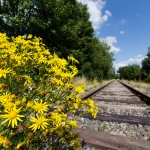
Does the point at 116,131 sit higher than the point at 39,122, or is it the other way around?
the point at 39,122

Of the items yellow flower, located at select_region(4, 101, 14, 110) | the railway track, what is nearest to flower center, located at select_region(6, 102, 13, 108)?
yellow flower, located at select_region(4, 101, 14, 110)

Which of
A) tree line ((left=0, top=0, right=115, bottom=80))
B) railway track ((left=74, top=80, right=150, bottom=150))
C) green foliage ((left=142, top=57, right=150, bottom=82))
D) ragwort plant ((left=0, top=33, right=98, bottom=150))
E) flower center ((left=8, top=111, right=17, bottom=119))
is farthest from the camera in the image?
green foliage ((left=142, top=57, right=150, bottom=82))

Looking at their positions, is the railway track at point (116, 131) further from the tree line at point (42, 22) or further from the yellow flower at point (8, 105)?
the tree line at point (42, 22)

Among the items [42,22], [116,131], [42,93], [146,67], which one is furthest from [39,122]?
[146,67]

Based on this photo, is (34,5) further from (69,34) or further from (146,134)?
(146,134)

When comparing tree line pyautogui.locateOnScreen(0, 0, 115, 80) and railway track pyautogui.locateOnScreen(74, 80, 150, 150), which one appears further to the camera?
tree line pyautogui.locateOnScreen(0, 0, 115, 80)

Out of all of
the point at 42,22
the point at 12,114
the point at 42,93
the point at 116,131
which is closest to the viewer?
the point at 12,114

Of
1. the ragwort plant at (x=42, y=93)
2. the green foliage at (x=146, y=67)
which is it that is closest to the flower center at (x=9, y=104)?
the ragwort plant at (x=42, y=93)

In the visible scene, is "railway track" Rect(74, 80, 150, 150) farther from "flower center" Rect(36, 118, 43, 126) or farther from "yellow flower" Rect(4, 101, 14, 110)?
"yellow flower" Rect(4, 101, 14, 110)

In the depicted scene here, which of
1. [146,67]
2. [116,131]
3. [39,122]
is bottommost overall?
[116,131]

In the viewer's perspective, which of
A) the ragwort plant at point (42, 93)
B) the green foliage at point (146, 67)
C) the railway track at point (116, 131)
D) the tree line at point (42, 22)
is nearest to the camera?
the ragwort plant at point (42, 93)

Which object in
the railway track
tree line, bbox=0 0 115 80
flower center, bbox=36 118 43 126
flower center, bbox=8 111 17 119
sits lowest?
the railway track

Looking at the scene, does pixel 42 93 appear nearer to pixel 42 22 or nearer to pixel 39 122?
pixel 39 122

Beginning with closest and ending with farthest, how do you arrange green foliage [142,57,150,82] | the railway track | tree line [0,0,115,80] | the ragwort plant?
the ragwort plant, the railway track, tree line [0,0,115,80], green foliage [142,57,150,82]
